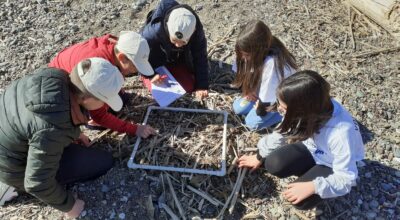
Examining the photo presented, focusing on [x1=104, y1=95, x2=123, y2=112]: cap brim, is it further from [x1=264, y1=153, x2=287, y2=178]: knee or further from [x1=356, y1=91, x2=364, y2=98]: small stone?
[x1=356, y1=91, x2=364, y2=98]: small stone

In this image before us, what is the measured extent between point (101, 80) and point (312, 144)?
5.48ft

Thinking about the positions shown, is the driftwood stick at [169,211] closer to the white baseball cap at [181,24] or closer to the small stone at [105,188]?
the small stone at [105,188]

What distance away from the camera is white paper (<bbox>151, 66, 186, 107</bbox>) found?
12.4 feet

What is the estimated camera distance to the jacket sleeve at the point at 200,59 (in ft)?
12.3

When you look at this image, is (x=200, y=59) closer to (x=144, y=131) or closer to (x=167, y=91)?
(x=167, y=91)

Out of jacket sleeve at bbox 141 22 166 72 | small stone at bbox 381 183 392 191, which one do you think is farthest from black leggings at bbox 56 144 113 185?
small stone at bbox 381 183 392 191

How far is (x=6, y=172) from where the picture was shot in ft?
9.14

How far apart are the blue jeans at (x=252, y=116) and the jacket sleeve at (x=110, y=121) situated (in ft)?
3.43

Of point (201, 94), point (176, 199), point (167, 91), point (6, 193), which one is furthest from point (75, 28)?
point (176, 199)

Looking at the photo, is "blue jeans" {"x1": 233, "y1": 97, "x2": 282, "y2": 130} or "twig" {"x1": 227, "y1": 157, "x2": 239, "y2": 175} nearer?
"twig" {"x1": 227, "y1": 157, "x2": 239, "y2": 175}

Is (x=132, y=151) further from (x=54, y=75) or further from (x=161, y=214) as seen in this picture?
(x=54, y=75)

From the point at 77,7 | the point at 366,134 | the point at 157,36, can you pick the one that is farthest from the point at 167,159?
the point at 77,7

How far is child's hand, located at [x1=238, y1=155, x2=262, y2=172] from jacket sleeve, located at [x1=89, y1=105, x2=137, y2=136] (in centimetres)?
99

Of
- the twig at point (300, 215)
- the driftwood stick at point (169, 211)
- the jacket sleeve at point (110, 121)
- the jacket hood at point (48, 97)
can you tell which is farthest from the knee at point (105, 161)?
the twig at point (300, 215)
